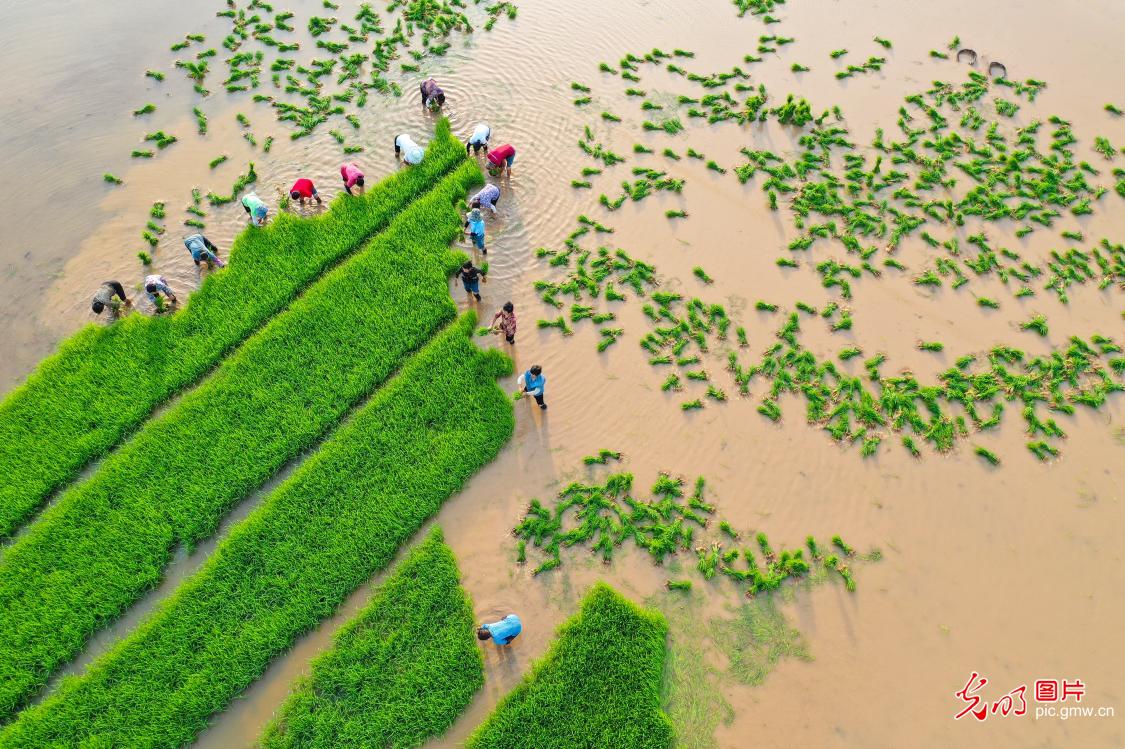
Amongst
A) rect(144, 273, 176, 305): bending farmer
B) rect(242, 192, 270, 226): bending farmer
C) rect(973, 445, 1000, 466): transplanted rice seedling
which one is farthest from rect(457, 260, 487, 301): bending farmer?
rect(973, 445, 1000, 466): transplanted rice seedling

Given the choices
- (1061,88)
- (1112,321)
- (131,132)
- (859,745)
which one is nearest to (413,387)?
(859,745)

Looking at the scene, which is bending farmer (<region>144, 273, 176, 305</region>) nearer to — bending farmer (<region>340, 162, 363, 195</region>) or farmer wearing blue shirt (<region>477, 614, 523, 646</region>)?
bending farmer (<region>340, 162, 363, 195</region>)

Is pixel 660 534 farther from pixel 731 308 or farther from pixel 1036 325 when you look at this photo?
pixel 1036 325

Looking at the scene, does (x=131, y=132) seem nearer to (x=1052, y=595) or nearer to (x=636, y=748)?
(x=636, y=748)

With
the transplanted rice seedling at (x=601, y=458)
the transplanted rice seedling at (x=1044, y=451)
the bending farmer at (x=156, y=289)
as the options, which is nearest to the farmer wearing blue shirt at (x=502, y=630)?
the transplanted rice seedling at (x=601, y=458)

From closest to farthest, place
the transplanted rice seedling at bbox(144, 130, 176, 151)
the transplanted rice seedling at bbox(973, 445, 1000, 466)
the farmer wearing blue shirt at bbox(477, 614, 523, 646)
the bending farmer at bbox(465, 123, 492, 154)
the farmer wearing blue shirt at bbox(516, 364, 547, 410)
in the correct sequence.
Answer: the farmer wearing blue shirt at bbox(477, 614, 523, 646), the farmer wearing blue shirt at bbox(516, 364, 547, 410), the transplanted rice seedling at bbox(973, 445, 1000, 466), the bending farmer at bbox(465, 123, 492, 154), the transplanted rice seedling at bbox(144, 130, 176, 151)

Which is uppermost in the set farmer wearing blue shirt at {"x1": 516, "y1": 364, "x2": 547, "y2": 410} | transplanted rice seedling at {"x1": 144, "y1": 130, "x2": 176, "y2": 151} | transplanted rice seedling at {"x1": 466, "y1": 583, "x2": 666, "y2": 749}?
transplanted rice seedling at {"x1": 144, "y1": 130, "x2": 176, "y2": 151}

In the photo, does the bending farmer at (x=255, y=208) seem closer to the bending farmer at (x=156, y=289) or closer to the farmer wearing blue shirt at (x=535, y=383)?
the bending farmer at (x=156, y=289)

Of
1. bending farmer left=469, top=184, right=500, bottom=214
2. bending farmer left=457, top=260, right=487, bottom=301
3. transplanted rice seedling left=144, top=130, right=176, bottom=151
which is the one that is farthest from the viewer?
transplanted rice seedling left=144, top=130, right=176, bottom=151
